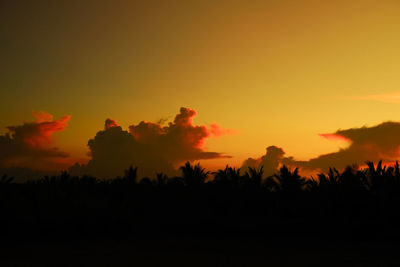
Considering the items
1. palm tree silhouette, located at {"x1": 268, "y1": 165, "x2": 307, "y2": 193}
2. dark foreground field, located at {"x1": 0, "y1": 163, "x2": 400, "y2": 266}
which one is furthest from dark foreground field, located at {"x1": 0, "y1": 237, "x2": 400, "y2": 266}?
palm tree silhouette, located at {"x1": 268, "y1": 165, "x2": 307, "y2": 193}

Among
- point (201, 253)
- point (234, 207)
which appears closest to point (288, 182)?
point (234, 207)

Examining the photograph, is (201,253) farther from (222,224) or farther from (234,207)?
(234,207)

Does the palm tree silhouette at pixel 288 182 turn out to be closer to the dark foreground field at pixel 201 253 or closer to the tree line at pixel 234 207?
the tree line at pixel 234 207

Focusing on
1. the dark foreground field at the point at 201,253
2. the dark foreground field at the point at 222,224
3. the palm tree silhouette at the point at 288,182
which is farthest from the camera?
the palm tree silhouette at the point at 288,182

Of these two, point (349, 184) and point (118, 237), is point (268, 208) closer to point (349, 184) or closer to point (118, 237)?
point (349, 184)

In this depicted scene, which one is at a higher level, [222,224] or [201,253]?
[222,224]

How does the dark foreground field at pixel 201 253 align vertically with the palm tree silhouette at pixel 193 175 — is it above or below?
below

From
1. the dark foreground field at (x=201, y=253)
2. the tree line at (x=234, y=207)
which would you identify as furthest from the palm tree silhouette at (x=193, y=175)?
the dark foreground field at (x=201, y=253)

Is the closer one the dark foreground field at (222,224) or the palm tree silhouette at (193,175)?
the dark foreground field at (222,224)

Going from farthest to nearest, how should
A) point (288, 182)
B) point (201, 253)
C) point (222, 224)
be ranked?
point (288, 182) → point (222, 224) → point (201, 253)

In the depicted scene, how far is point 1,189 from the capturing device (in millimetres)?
25094

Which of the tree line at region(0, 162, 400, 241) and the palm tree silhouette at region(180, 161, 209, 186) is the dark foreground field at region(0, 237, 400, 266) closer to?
the tree line at region(0, 162, 400, 241)

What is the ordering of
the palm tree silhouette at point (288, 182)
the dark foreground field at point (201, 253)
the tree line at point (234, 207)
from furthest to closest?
the palm tree silhouette at point (288, 182), the tree line at point (234, 207), the dark foreground field at point (201, 253)

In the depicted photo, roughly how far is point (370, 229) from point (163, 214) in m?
13.9
